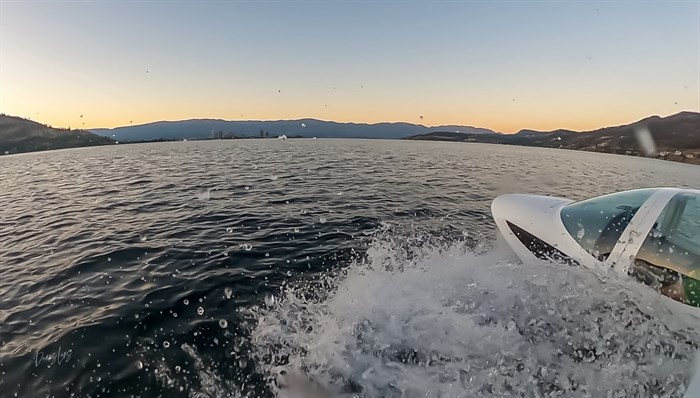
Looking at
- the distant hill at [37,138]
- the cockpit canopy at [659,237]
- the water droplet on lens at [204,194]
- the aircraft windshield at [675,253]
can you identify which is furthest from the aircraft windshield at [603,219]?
the distant hill at [37,138]

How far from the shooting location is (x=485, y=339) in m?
4.12

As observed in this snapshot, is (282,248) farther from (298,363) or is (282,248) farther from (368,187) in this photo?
(368,187)

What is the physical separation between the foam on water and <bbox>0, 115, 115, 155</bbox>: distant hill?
138 metres

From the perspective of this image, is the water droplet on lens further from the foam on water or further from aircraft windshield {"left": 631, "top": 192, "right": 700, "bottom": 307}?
aircraft windshield {"left": 631, "top": 192, "right": 700, "bottom": 307}

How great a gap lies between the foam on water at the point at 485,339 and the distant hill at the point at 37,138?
452ft

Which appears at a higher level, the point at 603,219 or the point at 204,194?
the point at 603,219

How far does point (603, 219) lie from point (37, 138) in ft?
498

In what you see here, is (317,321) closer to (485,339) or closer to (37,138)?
(485,339)

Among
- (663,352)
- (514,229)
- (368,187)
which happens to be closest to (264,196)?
(368,187)

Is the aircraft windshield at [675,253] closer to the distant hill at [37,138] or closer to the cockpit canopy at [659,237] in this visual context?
the cockpit canopy at [659,237]

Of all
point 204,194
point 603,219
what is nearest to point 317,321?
point 603,219

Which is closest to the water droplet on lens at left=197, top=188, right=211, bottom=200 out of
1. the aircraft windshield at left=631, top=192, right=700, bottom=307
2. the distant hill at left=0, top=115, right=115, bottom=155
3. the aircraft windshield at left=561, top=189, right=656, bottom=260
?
the aircraft windshield at left=561, top=189, right=656, bottom=260

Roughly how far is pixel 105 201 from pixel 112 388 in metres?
14.2

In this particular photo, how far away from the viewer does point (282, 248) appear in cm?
854
